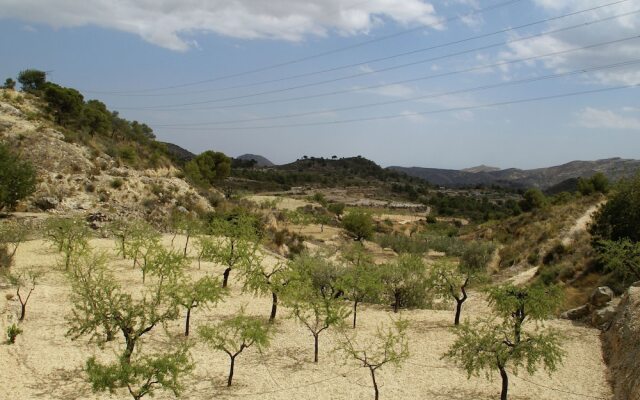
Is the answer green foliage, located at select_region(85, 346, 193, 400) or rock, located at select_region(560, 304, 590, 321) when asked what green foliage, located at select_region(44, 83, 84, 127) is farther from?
rock, located at select_region(560, 304, 590, 321)

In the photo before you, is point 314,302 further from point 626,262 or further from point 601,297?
point 626,262

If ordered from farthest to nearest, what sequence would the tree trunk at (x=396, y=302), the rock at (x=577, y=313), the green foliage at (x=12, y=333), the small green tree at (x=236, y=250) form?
the small green tree at (x=236, y=250) → the tree trunk at (x=396, y=302) → the rock at (x=577, y=313) → the green foliage at (x=12, y=333)

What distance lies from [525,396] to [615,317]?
7005 mm

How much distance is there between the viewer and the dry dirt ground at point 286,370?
13.0m

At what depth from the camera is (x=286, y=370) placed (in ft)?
48.3

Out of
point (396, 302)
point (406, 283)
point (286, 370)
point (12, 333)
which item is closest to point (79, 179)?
point (12, 333)

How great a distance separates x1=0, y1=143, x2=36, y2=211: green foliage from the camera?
2981 centimetres

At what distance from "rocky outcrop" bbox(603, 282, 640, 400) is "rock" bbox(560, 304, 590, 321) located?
2.12 meters

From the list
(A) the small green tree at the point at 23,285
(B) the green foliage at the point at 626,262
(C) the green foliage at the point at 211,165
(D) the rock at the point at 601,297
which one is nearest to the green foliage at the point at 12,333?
(A) the small green tree at the point at 23,285

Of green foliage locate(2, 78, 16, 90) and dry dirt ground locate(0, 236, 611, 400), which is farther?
green foliage locate(2, 78, 16, 90)

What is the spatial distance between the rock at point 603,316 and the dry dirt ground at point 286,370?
0.50 m

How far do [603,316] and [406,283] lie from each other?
314 inches

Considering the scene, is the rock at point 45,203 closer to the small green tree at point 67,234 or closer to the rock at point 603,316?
the small green tree at point 67,234

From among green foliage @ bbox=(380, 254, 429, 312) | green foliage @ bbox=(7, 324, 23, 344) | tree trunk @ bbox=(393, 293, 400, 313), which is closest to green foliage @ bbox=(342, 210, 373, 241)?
green foliage @ bbox=(380, 254, 429, 312)
